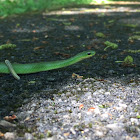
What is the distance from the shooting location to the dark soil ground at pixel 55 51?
7.91 feet

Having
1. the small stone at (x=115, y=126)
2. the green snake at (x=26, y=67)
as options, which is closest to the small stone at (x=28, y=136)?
the small stone at (x=115, y=126)

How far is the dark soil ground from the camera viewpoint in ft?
7.91

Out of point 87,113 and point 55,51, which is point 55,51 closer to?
point 55,51

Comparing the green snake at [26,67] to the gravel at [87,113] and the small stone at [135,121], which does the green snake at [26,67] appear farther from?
the small stone at [135,121]

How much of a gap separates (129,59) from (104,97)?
3.95 ft

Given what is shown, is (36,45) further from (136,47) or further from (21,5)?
(21,5)

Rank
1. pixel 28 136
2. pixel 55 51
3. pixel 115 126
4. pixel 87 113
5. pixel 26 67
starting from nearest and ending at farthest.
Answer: pixel 28 136 → pixel 115 126 → pixel 87 113 → pixel 26 67 → pixel 55 51

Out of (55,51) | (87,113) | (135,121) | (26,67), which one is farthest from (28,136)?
(55,51)

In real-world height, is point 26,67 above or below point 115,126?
above

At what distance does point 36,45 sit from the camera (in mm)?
4352

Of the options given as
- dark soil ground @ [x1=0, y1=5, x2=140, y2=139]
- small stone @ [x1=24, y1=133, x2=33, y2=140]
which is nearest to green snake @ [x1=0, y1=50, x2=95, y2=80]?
dark soil ground @ [x1=0, y1=5, x2=140, y2=139]

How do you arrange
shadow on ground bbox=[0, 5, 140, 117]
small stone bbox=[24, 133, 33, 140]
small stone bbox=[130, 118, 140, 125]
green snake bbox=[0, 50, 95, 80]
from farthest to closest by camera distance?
green snake bbox=[0, 50, 95, 80], shadow on ground bbox=[0, 5, 140, 117], small stone bbox=[130, 118, 140, 125], small stone bbox=[24, 133, 33, 140]

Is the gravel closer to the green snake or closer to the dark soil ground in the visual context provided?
the dark soil ground

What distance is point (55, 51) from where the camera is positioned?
397 cm
